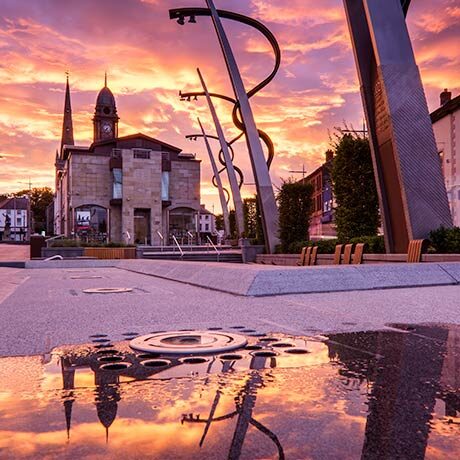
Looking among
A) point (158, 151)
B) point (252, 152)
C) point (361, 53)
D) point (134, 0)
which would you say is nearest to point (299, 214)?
point (252, 152)

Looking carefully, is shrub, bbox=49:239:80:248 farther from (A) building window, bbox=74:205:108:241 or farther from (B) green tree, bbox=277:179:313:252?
(A) building window, bbox=74:205:108:241

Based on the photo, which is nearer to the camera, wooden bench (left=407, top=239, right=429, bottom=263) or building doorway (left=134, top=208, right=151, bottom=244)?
wooden bench (left=407, top=239, right=429, bottom=263)

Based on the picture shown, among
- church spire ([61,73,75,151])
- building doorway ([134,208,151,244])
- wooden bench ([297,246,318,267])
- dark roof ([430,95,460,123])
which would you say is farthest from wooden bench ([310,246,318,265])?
church spire ([61,73,75,151])

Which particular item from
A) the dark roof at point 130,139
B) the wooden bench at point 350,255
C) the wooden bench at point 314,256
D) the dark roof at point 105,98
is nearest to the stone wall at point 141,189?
the dark roof at point 130,139

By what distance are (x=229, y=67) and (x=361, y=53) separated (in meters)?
13.1

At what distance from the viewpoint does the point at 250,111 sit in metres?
28.0

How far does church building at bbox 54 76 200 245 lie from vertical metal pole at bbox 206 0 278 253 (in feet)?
109

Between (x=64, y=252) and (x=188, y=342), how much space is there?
26.3 meters

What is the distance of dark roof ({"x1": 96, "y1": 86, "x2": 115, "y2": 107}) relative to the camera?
96750mm

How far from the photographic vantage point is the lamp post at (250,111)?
1029 inches

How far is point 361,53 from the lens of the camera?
1611 cm

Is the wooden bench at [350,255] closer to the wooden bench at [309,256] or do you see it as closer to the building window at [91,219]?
the wooden bench at [309,256]

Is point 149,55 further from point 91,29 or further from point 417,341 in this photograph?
point 417,341

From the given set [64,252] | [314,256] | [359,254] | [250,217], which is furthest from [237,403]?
[250,217]
